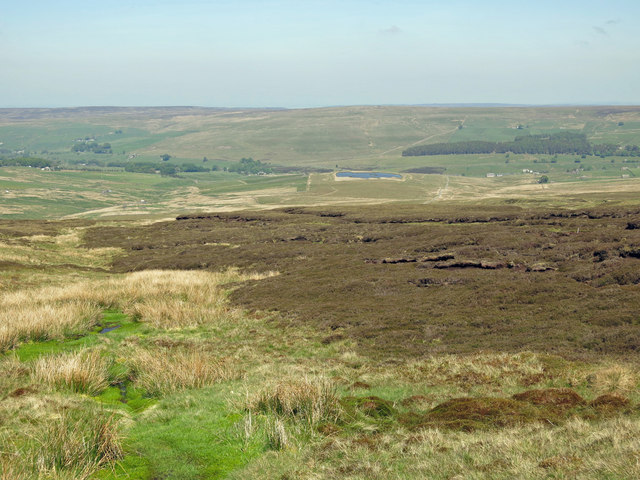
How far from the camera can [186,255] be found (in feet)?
169

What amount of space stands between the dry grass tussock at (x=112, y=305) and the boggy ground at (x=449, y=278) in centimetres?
284

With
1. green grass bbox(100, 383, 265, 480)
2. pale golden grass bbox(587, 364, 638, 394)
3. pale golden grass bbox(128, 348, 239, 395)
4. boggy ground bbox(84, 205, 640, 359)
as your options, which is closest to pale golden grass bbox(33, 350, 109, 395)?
pale golden grass bbox(128, 348, 239, 395)

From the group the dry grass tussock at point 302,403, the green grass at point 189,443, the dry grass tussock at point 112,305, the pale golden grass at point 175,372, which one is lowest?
the dry grass tussock at point 112,305

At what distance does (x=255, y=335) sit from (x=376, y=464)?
15.1 metres

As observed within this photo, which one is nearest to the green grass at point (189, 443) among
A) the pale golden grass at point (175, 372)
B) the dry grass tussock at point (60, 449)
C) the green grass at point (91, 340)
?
the dry grass tussock at point (60, 449)

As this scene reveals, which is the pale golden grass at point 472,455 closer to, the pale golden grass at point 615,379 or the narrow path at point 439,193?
the pale golden grass at point 615,379

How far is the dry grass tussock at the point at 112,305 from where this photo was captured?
21734 millimetres

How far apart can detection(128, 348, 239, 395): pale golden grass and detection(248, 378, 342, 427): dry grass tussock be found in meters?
3.35

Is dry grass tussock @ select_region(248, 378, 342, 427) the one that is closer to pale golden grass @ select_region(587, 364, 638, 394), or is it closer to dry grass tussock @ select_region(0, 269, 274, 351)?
pale golden grass @ select_region(587, 364, 638, 394)

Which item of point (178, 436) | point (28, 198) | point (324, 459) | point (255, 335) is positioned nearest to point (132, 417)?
point (178, 436)

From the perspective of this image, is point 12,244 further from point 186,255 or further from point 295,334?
point 295,334

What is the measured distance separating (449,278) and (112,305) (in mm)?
19849

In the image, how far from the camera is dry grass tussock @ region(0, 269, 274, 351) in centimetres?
2173

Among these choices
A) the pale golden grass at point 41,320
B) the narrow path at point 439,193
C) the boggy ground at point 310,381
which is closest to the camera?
the boggy ground at point 310,381
